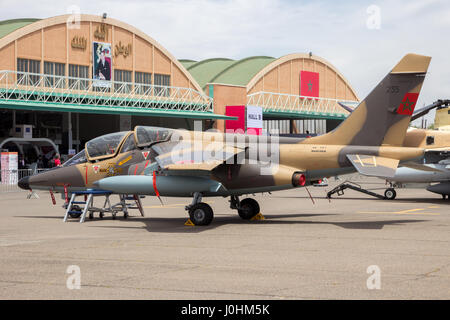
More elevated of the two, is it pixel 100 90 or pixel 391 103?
pixel 100 90

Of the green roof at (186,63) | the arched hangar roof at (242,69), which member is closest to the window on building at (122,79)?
the arched hangar roof at (242,69)

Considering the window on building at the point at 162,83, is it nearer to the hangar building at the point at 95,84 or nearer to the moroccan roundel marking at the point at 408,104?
the hangar building at the point at 95,84

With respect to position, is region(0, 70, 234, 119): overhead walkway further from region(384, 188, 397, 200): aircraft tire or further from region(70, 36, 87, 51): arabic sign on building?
region(384, 188, 397, 200): aircraft tire

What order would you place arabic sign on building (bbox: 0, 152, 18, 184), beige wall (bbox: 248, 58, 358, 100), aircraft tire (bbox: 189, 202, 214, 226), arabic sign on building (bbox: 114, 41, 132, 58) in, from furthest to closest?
beige wall (bbox: 248, 58, 358, 100) < arabic sign on building (bbox: 114, 41, 132, 58) < arabic sign on building (bbox: 0, 152, 18, 184) < aircraft tire (bbox: 189, 202, 214, 226)

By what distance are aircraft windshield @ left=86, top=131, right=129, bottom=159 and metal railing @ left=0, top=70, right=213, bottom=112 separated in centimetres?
2837

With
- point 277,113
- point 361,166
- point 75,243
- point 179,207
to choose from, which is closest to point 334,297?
point 75,243

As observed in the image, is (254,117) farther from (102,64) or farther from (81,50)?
(81,50)

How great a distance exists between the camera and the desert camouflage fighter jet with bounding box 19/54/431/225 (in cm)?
1648

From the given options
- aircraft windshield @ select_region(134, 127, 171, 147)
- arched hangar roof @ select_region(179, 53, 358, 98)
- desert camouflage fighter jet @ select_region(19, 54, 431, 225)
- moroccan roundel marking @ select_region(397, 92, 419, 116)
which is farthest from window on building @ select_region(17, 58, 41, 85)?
moroccan roundel marking @ select_region(397, 92, 419, 116)

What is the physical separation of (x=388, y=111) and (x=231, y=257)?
7.96 metres

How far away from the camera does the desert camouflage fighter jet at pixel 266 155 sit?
16484 mm

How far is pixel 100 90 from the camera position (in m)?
57.6
